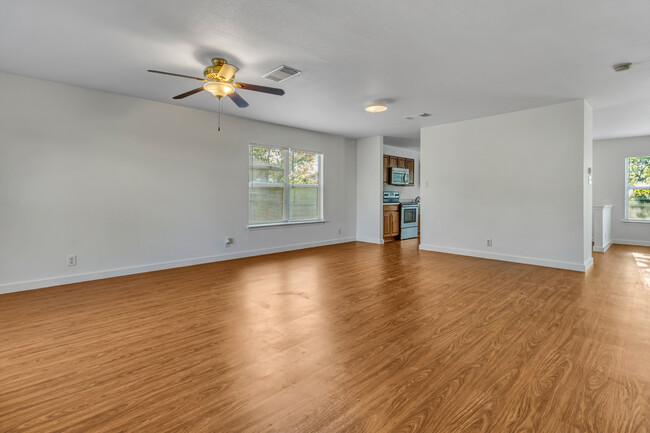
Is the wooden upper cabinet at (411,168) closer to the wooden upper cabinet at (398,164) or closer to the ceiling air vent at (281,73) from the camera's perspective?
the wooden upper cabinet at (398,164)

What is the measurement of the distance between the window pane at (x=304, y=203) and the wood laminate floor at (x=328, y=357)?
9.28ft

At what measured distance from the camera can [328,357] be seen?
212 cm

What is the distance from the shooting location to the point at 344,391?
1741 millimetres

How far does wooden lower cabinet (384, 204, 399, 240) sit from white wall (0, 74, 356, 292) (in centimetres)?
306

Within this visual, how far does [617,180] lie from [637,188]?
39 centimetres

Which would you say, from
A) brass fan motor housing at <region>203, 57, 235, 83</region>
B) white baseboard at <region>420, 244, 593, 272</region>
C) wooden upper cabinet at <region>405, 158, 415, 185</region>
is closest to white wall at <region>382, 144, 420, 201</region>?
wooden upper cabinet at <region>405, 158, 415, 185</region>

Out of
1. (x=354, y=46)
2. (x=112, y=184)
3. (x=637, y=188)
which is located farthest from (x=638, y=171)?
(x=112, y=184)

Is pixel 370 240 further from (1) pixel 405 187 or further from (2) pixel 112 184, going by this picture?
(2) pixel 112 184

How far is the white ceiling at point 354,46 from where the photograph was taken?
2348 mm

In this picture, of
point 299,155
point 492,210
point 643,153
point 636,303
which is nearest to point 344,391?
point 636,303

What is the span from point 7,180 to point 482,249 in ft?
22.7

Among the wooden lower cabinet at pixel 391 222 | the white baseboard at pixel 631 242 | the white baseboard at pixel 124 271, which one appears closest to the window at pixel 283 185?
the white baseboard at pixel 124 271

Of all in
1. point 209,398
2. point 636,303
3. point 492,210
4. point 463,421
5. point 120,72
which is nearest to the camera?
point 463,421

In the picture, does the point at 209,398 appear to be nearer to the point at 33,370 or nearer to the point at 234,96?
the point at 33,370
